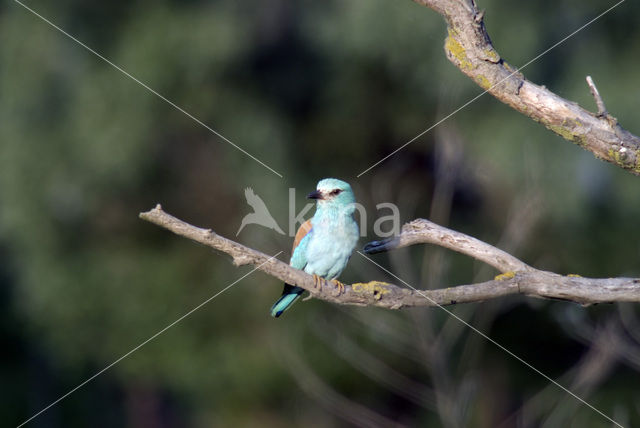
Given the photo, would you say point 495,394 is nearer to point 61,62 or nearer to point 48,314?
point 48,314

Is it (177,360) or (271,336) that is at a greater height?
(271,336)

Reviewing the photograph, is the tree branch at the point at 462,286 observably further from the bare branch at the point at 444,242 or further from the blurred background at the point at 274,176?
the blurred background at the point at 274,176

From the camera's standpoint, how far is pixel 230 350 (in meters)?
7.44

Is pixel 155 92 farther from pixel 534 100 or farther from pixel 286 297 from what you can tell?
pixel 534 100

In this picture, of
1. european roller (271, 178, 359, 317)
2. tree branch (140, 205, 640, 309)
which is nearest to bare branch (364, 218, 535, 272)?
tree branch (140, 205, 640, 309)

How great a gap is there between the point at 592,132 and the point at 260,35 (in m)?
4.63

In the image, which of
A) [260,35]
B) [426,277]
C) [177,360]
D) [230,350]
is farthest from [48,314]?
[426,277]

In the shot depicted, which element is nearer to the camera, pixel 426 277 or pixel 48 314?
pixel 426 277

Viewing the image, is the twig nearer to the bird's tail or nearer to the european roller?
the european roller

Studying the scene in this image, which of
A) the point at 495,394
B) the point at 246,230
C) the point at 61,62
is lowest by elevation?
the point at 495,394

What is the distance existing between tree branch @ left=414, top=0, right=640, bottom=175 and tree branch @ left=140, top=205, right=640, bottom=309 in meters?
0.52
